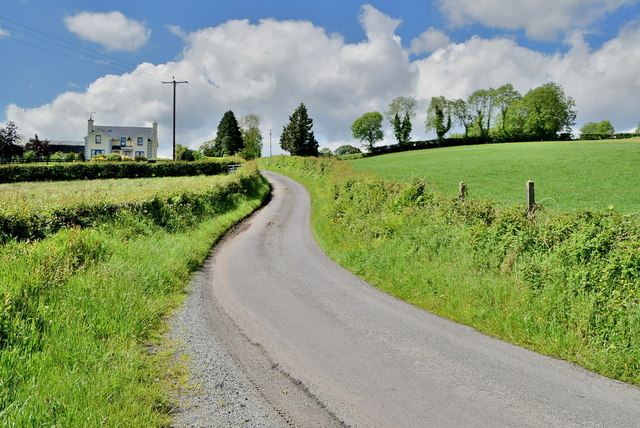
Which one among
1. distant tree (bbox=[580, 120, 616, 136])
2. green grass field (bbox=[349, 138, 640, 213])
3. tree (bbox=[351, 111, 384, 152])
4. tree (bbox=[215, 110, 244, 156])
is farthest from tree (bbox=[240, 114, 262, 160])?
distant tree (bbox=[580, 120, 616, 136])

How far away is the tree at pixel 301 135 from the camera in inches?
3445

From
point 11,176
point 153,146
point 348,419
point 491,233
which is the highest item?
point 153,146

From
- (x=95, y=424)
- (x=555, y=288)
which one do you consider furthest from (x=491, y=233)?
(x=95, y=424)

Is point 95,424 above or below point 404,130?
below

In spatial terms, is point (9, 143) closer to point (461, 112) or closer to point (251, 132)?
point (251, 132)

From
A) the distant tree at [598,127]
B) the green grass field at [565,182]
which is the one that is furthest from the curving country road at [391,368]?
the distant tree at [598,127]

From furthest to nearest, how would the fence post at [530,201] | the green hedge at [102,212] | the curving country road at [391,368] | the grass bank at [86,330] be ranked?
the green hedge at [102,212] → the fence post at [530,201] → the curving country road at [391,368] → the grass bank at [86,330]

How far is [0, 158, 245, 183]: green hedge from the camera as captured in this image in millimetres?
41938

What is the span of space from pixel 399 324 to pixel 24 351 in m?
6.42

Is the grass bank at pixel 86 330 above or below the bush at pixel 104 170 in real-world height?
below

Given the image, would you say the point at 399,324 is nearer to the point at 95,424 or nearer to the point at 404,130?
the point at 95,424

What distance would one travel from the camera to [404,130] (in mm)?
106438

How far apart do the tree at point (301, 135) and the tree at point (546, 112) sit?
49.5m

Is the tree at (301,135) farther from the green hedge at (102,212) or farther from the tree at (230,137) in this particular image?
the green hedge at (102,212)
